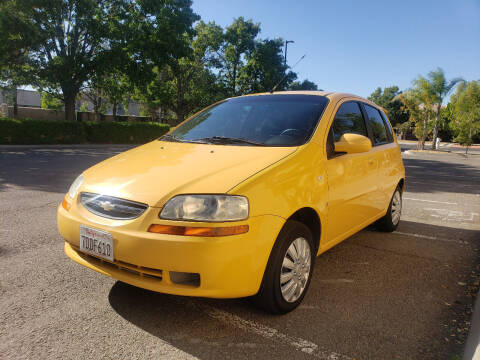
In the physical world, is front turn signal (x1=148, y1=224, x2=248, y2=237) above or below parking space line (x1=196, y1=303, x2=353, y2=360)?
above

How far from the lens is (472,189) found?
9.95m

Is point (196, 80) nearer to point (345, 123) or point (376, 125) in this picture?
point (376, 125)

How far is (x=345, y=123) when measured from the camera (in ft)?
12.2

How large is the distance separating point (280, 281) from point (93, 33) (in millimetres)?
21576

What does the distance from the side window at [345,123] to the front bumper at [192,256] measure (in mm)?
1097

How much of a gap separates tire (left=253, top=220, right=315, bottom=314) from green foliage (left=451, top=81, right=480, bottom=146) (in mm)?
33796

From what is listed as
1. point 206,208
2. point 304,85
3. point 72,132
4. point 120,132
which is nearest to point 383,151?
point 206,208

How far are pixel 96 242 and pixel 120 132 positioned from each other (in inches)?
862

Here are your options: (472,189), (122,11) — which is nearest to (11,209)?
(472,189)

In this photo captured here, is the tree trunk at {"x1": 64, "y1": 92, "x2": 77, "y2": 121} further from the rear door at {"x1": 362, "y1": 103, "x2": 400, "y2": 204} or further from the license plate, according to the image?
the license plate

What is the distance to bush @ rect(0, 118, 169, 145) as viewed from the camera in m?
18.0

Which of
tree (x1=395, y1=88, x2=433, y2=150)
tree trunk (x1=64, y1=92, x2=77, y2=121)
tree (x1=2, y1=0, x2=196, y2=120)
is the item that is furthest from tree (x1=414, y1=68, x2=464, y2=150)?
tree trunk (x1=64, y1=92, x2=77, y2=121)

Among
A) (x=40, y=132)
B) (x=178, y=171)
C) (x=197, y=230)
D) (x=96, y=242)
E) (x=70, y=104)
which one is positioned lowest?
(x=96, y=242)

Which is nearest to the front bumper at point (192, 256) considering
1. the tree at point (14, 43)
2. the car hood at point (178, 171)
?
the car hood at point (178, 171)
